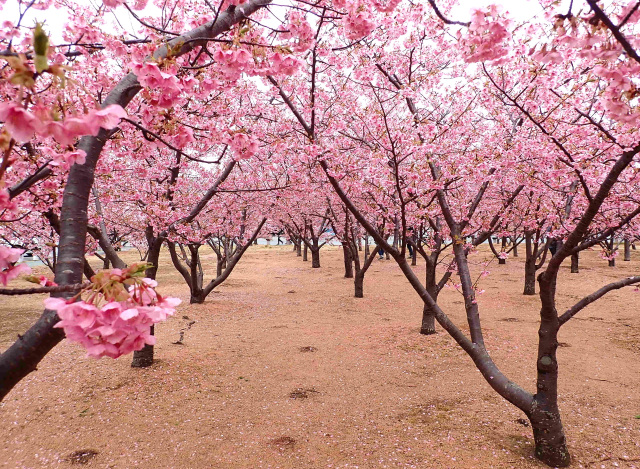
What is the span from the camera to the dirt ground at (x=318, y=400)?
4156mm

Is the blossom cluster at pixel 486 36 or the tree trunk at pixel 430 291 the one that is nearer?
the blossom cluster at pixel 486 36

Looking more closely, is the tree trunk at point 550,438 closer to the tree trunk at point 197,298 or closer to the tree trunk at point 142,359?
the tree trunk at point 142,359

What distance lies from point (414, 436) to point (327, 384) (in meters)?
1.91

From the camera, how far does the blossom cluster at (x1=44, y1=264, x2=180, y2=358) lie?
1.32 meters

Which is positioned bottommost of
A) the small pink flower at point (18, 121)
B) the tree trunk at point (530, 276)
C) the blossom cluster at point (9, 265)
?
the tree trunk at point (530, 276)

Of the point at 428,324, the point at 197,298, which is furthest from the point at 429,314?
the point at 197,298

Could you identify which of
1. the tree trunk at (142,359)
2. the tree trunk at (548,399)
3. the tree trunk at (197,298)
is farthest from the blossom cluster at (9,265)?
the tree trunk at (197,298)

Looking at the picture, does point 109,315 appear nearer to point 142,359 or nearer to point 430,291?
point 142,359

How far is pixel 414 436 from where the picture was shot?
4.47 metres

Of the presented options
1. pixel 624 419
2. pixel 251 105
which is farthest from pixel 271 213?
pixel 624 419

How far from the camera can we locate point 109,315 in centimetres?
136

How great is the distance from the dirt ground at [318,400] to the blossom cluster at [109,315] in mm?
3393

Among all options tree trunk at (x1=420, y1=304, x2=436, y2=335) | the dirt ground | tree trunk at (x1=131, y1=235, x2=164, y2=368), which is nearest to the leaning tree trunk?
tree trunk at (x1=420, y1=304, x2=436, y2=335)

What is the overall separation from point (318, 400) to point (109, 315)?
477 cm
